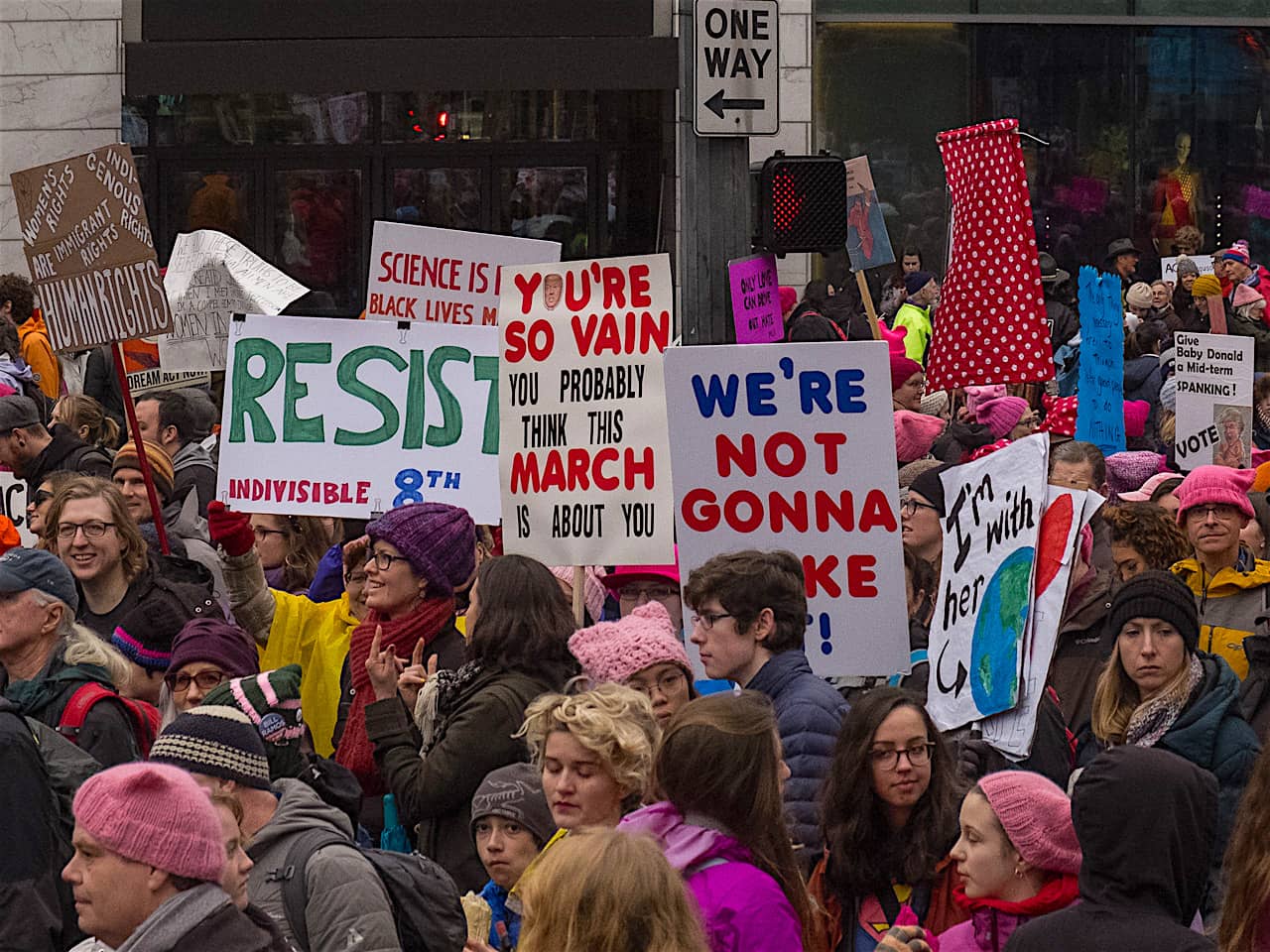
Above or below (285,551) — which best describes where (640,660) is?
above

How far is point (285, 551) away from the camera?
29.4ft

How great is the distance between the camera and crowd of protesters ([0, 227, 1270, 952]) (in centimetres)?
407

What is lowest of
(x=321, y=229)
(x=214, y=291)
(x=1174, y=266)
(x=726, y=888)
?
(x=726, y=888)

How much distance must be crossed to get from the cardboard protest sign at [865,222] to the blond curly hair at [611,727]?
406 inches

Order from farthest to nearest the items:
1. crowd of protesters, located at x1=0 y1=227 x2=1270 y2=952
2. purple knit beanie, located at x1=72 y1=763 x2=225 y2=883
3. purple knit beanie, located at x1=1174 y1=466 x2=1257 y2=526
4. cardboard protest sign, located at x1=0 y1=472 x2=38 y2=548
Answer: cardboard protest sign, located at x1=0 y1=472 x2=38 y2=548 → purple knit beanie, located at x1=1174 y1=466 x2=1257 y2=526 → crowd of protesters, located at x1=0 y1=227 x2=1270 y2=952 → purple knit beanie, located at x1=72 y1=763 x2=225 y2=883

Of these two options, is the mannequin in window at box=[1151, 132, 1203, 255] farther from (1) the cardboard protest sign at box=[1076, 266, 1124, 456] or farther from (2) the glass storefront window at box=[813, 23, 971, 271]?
(1) the cardboard protest sign at box=[1076, 266, 1124, 456]

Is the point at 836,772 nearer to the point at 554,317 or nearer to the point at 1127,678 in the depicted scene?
the point at 1127,678

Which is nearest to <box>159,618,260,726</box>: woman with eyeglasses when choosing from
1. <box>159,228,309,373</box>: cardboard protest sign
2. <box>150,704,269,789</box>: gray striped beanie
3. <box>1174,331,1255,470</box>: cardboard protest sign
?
<box>150,704,269,789</box>: gray striped beanie

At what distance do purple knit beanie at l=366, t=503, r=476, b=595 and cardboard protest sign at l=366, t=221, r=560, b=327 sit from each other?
4389mm

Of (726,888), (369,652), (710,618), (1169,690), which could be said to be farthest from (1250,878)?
(369,652)

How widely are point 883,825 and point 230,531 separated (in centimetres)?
301

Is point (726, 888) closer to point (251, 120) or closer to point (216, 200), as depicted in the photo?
point (216, 200)

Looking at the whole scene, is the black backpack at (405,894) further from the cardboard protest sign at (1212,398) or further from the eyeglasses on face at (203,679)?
the cardboard protest sign at (1212,398)

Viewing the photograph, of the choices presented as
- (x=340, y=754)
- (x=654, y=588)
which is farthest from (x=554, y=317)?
(x=340, y=754)
